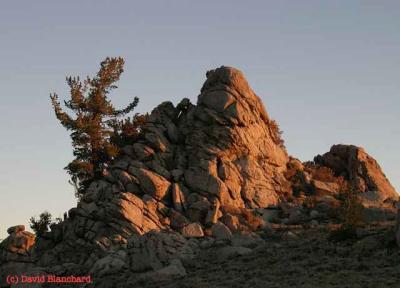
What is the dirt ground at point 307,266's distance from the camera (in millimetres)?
24438

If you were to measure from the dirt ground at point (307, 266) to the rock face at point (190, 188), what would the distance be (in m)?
1.88

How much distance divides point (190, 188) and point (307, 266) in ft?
60.3

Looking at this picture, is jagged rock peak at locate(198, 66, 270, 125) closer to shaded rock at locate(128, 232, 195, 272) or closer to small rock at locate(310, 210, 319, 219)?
small rock at locate(310, 210, 319, 219)

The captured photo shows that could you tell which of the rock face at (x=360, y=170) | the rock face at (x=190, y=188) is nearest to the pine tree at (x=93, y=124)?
the rock face at (x=190, y=188)

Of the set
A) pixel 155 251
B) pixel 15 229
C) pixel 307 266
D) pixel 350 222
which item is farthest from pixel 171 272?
pixel 15 229

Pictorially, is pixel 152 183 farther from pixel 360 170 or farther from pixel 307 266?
pixel 360 170

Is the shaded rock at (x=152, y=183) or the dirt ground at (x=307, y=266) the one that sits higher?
the shaded rock at (x=152, y=183)

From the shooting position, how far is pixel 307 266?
27906mm

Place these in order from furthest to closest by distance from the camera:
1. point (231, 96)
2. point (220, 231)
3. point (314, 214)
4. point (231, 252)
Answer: point (231, 96) → point (314, 214) → point (220, 231) → point (231, 252)

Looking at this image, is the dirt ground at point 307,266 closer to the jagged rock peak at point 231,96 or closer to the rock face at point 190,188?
the rock face at point 190,188

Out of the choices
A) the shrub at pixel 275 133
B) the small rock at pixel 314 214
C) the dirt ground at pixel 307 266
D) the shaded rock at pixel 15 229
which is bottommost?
the dirt ground at pixel 307 266

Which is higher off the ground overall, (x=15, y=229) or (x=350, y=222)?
(x=15, y=229)

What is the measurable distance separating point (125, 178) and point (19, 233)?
9.27 meters

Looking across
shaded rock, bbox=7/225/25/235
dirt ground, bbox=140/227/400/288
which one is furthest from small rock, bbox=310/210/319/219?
shaded rock, bbox=7/225/25/235
